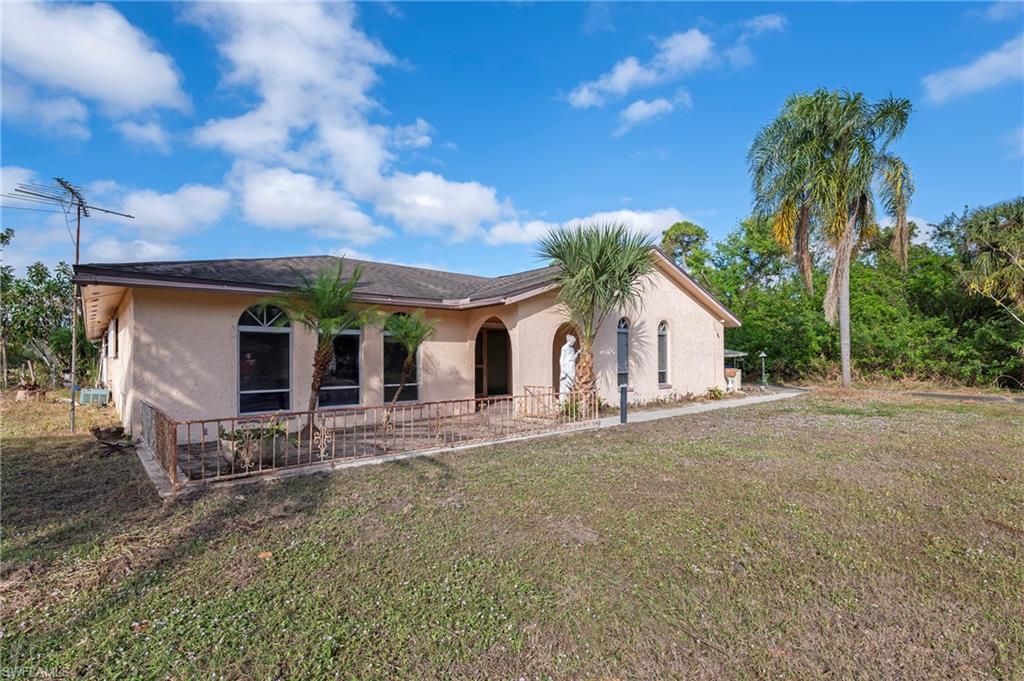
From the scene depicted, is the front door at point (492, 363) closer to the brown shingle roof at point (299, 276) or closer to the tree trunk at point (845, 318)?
the brown shingle roof at point (299, 276)

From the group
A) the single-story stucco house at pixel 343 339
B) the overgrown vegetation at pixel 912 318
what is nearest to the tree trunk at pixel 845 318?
the overgrown vegetation at pixel 912 318

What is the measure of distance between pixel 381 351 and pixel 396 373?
2.48 ft

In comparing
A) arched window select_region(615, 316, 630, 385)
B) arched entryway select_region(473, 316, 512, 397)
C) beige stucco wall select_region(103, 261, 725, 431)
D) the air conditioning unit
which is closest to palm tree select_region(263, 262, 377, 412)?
beige stucco wall select_region(103, 261, 725, 431)

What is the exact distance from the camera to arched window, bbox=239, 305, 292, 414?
10086 millimetres

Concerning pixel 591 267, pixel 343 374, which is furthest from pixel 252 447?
→ pixel 591 267

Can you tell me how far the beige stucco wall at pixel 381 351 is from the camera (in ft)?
29.9

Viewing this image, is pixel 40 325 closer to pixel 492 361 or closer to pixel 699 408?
pixel 492 361

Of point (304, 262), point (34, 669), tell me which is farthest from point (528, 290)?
point (34, 669)

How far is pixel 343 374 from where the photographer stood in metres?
11.3

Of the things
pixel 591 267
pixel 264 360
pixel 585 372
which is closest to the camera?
pixel 264 360

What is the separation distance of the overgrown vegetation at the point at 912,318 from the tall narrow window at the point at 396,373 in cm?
1521

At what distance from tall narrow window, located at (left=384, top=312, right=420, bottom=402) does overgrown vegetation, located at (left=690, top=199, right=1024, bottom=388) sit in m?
15.2

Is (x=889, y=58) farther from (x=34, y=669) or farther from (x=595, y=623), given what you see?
(x=34, y=669)

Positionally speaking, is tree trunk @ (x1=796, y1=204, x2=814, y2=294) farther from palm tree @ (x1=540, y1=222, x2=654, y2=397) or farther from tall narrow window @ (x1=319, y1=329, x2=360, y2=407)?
tall narrow window @ (x1=319, y1=329, x2=360, y2=407)
